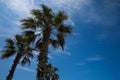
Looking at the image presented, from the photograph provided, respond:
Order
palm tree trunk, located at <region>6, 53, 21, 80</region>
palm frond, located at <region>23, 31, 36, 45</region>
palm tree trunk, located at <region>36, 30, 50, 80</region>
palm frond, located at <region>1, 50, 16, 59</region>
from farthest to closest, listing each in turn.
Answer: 1. palm frond, located at <region>1, 50, 16, 59</region>
2. palm tree trunk, located at <region>6, 53, 21, 80</region>
3. palm frond, located at <region>23, 31, 36, 45</region>
4. palm tree trunk, located at <region>36, 30, 50, 80</region>

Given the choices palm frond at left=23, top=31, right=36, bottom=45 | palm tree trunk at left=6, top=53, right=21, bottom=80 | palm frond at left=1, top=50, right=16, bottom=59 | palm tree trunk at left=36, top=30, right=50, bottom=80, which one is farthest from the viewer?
palm frond at left=1, top=50, right=16, bottom=59

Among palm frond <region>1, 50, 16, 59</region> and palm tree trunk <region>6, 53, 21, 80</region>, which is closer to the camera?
palm tree trunk <region>6, 53, 21, 80</region>

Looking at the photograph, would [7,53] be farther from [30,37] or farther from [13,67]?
[30,37]

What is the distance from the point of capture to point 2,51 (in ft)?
91.9

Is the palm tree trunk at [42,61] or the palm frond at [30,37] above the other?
the palm frond at [30,37]

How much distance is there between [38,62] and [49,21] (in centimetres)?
476

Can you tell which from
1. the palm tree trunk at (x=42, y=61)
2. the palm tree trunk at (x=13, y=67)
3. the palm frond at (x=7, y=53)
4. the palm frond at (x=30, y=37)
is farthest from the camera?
the palm frond at (x=7, y=53)

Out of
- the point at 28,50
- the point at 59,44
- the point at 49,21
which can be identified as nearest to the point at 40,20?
the point at 49,21

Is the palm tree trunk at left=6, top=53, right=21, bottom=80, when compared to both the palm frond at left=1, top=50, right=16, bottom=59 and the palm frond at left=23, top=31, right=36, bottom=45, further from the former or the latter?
the palm frond at left=23, top=31, right=36, bottom=45

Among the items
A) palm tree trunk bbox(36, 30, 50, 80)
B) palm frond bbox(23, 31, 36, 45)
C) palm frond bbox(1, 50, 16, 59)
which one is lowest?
palm tree trunk bbox(36, 30, 50, 80)

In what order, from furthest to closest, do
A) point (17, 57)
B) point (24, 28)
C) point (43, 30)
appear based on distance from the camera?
point (17, 57) → point (24, 28) → point (43, 30)

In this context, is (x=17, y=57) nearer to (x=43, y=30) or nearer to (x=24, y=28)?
(x=24, y=28)

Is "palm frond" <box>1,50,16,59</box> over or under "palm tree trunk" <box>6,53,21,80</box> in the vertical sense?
over

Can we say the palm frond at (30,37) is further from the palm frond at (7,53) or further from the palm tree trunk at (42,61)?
the palm frond at (7,53)
